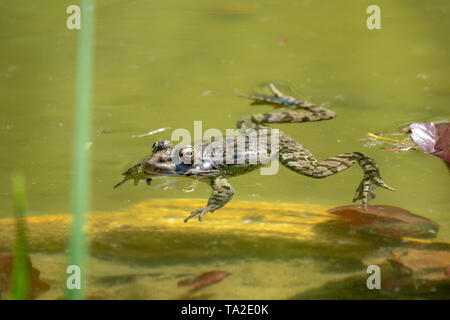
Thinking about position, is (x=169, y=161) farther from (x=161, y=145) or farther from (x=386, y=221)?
(x=386, y=221)

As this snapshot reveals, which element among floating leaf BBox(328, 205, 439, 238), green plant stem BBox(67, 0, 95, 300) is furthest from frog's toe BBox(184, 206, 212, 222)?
green plant stem BBox(67, 0, 95, 300)

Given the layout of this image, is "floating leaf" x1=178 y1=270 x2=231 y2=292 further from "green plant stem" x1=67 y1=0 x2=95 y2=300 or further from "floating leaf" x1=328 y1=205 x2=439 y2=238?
"green plant stem" x1=67 y1=0 x2=95 y2=300

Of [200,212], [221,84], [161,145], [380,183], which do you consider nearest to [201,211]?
[200,212]

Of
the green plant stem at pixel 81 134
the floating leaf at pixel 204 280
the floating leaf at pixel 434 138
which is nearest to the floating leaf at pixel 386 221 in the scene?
the floating leaf at pixel 434 138

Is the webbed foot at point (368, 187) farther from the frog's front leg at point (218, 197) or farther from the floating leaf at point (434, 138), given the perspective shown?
the frog's front leg at point (218, 197)

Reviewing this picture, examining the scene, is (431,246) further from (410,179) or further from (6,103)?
(6,103)

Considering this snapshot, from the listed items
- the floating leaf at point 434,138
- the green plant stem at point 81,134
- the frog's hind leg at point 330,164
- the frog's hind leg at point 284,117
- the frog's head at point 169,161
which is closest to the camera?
the green plant stem at point 81,134
